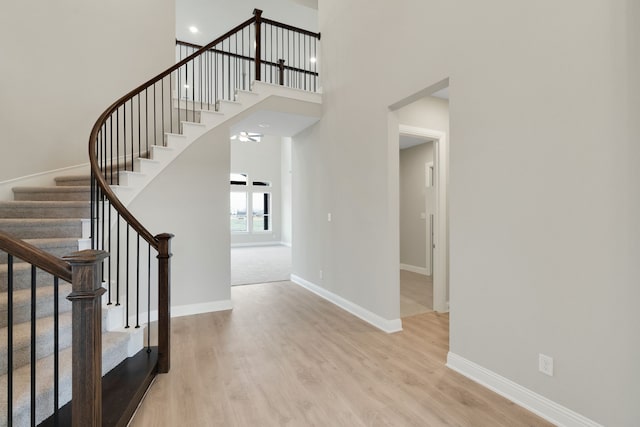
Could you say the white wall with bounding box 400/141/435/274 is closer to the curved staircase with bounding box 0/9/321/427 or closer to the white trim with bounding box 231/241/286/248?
the curved staircase with bounding box 0/9/321/427

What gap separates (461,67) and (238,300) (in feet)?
13.0

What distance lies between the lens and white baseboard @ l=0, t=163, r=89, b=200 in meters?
3.56

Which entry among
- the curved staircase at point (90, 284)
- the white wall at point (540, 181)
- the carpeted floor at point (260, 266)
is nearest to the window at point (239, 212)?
the carpeted floor at point (260, 266)

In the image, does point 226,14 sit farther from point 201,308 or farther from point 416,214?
point 201,308

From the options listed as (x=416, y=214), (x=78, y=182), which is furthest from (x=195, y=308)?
(x=416, y=214)

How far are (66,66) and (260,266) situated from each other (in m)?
4.81

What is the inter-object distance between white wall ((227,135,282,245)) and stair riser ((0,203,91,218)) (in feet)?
24.2

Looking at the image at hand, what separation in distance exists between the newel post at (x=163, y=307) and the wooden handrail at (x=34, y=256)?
1199 mm

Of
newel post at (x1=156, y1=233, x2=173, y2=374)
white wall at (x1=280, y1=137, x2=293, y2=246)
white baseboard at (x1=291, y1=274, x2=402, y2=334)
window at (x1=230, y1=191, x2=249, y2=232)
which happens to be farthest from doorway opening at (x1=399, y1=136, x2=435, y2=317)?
window at (x1=230, y1=191, x2=249, y2=232)

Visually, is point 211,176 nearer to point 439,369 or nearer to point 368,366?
point 368,366

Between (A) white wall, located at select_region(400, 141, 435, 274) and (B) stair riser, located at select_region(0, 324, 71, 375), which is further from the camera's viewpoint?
(A) white wall, located at select_region(400, 141, 435, 274)

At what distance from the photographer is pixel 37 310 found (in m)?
2.11

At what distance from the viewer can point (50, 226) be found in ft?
8.91

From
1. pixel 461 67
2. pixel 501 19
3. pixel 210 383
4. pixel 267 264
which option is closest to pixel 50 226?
pixel 210 383
